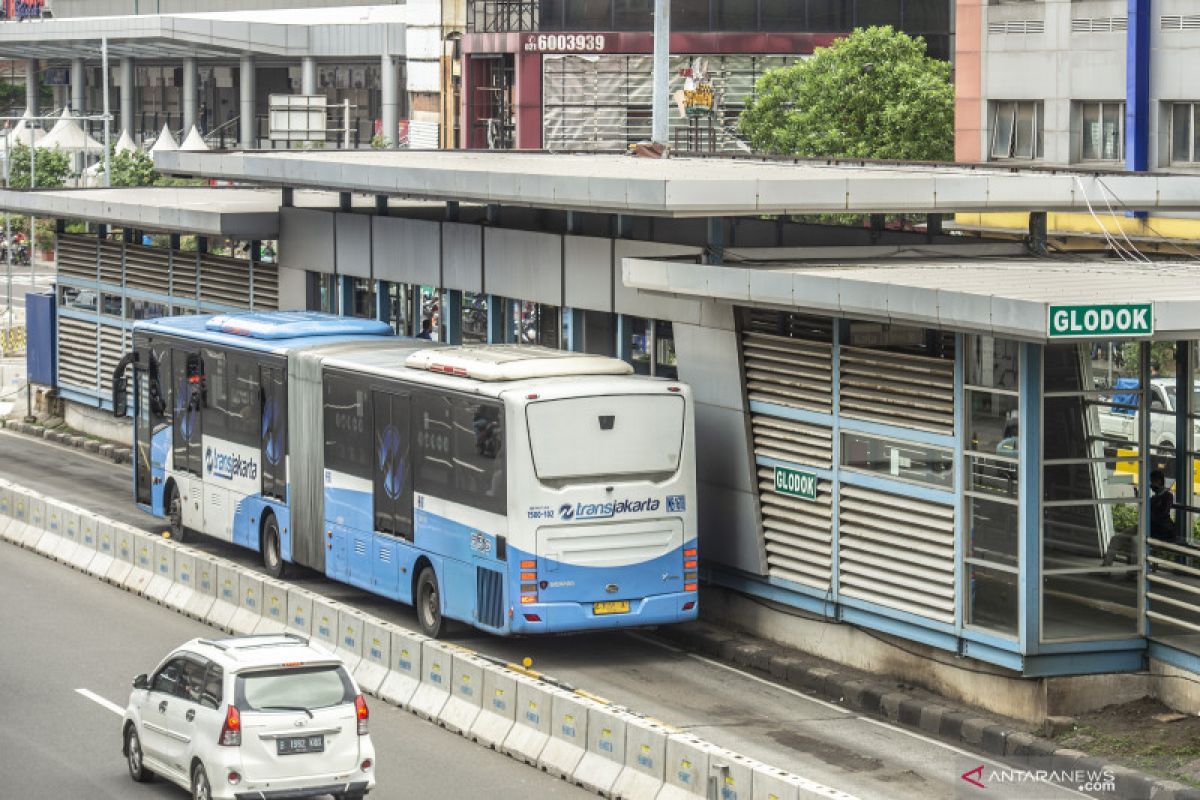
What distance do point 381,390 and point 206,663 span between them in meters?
9.94

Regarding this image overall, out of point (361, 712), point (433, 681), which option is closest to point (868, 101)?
point (433, 681)

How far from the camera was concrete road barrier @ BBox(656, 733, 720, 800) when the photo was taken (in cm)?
2019

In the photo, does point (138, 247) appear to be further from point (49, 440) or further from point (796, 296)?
point (796, 296)

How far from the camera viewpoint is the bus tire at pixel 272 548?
34062 millimetres

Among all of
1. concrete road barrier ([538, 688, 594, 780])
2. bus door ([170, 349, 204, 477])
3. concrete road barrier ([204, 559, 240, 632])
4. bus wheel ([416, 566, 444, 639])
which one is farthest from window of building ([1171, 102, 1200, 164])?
concrete road barrier ([538, 688, 594, 780])

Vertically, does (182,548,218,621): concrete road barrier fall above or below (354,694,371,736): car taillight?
below

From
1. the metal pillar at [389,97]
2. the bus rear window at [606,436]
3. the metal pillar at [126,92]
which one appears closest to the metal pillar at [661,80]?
the bus rear window at [606,436]

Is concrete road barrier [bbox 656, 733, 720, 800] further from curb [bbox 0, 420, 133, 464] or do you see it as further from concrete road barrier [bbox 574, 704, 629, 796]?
curb [bbox 0, 420, 133, 464]

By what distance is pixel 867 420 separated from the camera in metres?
26.7

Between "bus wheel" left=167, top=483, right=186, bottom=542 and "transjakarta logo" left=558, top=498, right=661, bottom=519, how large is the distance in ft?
39.2

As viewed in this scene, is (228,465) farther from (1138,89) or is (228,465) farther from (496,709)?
(1138,89)

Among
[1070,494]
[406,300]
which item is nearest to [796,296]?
[1070,494]

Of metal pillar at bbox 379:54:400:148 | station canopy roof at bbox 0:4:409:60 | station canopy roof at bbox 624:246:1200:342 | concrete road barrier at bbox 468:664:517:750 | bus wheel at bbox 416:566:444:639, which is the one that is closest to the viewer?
station canopy roof at bbox 624:246:1200:342

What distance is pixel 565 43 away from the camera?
9250 cm
